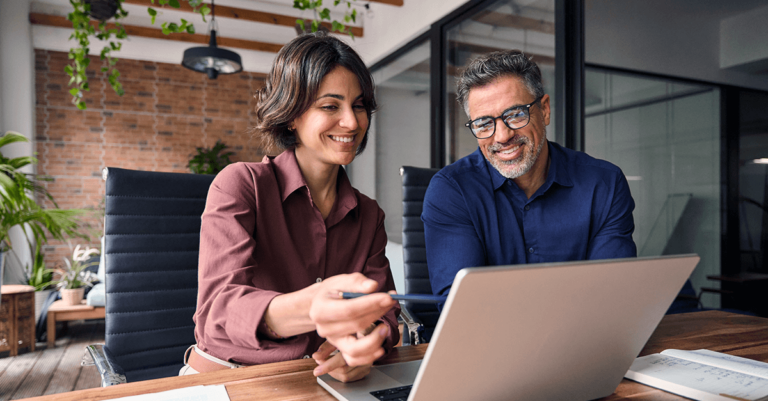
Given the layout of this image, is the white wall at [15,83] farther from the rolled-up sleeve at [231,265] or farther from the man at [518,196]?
the man at [518,196]

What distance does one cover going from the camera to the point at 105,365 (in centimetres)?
105

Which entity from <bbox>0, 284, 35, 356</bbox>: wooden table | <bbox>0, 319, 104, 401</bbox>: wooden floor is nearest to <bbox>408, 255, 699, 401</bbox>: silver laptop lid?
<bbox>0, 319, 104, 401</bbox>: wooden floor

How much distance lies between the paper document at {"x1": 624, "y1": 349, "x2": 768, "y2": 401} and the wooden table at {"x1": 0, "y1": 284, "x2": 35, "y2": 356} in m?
4.00

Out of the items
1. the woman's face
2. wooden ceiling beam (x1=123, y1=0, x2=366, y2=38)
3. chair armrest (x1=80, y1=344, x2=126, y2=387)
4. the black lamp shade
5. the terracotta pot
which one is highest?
wooden ceiling beam (x1=123, y1=0, x2=366, y2=38)

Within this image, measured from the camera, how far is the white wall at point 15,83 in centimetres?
466

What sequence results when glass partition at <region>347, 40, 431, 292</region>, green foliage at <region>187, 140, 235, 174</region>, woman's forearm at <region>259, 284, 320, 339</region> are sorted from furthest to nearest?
green foliage at <region>187, 140, 235, 174</region> → glass partition at <region>347, 40, 431, 292</region> → woman's forearm at <region>259, 284, 320, 339</region>

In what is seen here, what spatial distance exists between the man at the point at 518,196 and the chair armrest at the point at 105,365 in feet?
2.62

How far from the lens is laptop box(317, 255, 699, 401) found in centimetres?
46

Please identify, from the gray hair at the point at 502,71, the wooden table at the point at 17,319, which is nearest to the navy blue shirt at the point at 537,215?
the gray hair at the point at 502,71

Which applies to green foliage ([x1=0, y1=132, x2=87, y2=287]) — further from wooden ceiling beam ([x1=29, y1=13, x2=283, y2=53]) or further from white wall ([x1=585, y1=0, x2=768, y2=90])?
white wall ([x1=585, y1=0, x2=768, y2=90])

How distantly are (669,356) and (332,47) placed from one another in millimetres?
978

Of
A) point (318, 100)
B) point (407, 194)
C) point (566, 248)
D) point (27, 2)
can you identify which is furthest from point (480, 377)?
point (27, 2)

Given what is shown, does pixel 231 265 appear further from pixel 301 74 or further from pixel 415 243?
pixel 415 243

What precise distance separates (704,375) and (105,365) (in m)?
1.20
